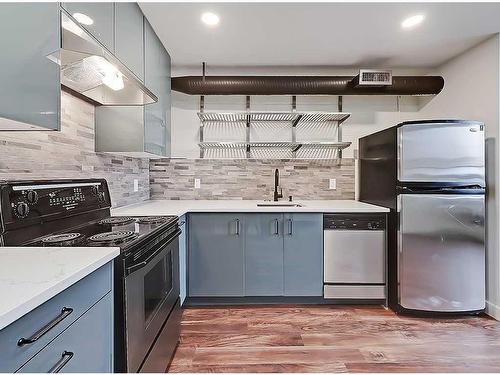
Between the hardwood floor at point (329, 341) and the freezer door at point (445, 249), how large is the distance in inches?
7.2

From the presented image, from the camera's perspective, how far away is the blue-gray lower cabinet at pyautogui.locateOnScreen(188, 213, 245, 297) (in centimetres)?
266

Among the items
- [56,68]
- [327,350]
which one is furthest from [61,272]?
[327,350]

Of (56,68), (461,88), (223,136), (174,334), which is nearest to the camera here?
(56,68)

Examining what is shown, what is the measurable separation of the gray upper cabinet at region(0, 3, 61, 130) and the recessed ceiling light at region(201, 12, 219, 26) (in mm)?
1227

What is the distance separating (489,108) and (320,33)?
1.52 meters

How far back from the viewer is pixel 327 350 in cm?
204

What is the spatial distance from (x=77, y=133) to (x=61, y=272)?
1411 millimetres

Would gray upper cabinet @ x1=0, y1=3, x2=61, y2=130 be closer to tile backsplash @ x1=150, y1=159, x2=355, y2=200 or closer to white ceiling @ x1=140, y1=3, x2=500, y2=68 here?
white ceiling @ x1=140, y1=3, x2=500, y2=68

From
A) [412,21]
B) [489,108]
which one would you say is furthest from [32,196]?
[489,108]

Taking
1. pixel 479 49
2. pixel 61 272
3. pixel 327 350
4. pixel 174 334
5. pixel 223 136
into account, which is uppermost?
pixel 479 49

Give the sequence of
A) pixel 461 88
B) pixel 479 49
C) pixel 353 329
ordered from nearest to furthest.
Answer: pixel 353 329 → pixel 479 49 → pixel 461 88

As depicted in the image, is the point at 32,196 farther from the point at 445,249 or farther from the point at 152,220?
the point at 445,249

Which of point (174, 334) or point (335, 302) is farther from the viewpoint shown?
point (335, 302)

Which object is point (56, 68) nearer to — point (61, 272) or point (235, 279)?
point (61, 272)
